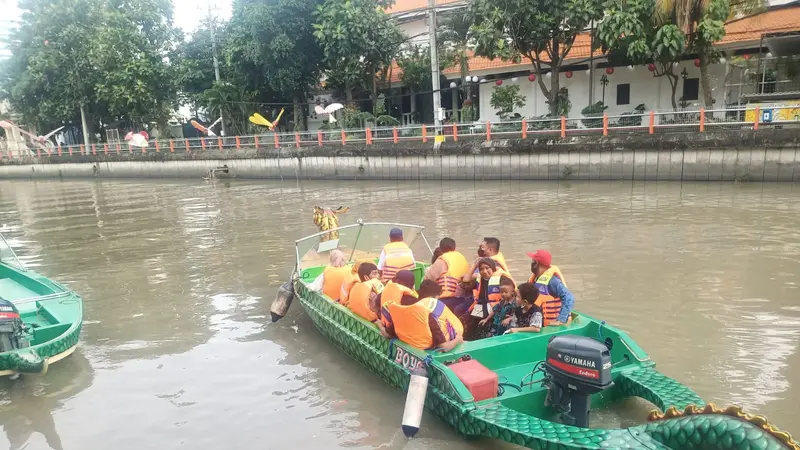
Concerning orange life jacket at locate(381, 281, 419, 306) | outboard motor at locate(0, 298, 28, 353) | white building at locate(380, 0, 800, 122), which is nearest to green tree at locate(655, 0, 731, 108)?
white building at locate(380, 0, 800, 122)

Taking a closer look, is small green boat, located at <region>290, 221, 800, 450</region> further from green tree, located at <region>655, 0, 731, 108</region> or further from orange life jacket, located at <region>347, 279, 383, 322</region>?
green tree, located at <region>655, 0, 731, 108</region>

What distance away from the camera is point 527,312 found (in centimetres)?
524

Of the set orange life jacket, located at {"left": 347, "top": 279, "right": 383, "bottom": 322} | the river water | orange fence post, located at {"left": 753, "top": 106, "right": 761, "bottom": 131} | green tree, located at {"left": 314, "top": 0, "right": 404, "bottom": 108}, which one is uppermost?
green tree, located at {"left": 314, "top": 0, "right": 404, "bottom": 108}

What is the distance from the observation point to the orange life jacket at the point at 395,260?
6.64 metres

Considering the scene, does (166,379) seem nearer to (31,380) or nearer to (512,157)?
(31,380)

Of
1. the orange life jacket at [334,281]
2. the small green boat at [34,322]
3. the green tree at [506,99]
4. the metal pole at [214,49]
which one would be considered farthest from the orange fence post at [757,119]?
the metal pole at [214,49]

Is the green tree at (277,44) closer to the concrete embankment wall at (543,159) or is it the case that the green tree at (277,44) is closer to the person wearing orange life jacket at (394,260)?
the concrete embankment wall at (543,159)

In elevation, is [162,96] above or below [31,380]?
above

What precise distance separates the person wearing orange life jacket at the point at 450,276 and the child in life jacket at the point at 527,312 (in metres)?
0.95

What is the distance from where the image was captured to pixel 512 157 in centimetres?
2114

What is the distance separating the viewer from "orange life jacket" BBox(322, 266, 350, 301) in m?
6.57

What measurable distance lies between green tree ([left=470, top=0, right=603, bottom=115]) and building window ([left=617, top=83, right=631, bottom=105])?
15.1 feet

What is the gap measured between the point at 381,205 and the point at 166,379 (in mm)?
11708

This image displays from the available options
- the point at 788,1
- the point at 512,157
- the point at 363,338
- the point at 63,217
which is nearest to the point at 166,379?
the point at 363,338
